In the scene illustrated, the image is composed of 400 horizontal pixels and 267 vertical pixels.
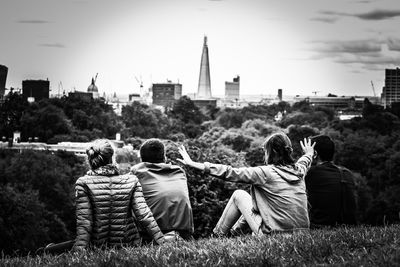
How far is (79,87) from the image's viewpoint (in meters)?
182

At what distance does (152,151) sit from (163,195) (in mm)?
515

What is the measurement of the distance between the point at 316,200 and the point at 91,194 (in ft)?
8.41

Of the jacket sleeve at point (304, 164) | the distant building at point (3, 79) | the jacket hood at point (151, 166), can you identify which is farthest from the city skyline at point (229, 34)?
the jacket sleeve at point (304, 164)

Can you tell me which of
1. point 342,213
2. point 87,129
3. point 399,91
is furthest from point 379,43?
point 342,213

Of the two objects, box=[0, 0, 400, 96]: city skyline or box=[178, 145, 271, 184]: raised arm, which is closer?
box=[178, 145, 271, 184]: raised arm

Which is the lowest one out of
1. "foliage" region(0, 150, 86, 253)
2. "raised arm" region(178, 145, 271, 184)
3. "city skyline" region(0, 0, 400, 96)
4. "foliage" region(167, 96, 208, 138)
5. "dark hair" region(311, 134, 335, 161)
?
"foliage" region(0, 150, 86, 253)

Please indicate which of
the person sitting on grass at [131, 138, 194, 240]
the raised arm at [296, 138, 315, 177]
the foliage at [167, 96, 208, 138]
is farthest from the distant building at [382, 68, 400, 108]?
the person sitting on grass at [131, 138, 194, 240]

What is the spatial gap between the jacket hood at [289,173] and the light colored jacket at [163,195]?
4.28 feet

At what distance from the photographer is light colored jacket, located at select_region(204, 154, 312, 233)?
22.7 ft

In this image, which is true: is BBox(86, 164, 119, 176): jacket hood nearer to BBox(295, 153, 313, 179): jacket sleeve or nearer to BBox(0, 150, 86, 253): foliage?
BBox(295, 153, 313, 179): jacket sleeve

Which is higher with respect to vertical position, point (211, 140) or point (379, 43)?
point (379, 43)

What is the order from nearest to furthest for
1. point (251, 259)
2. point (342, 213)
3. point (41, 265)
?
point (251, 259) < point (41, 265) < point (342, 213)

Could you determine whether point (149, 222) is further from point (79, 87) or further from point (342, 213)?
point (79, 87)

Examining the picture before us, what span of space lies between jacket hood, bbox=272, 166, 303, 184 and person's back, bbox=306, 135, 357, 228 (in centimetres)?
59
